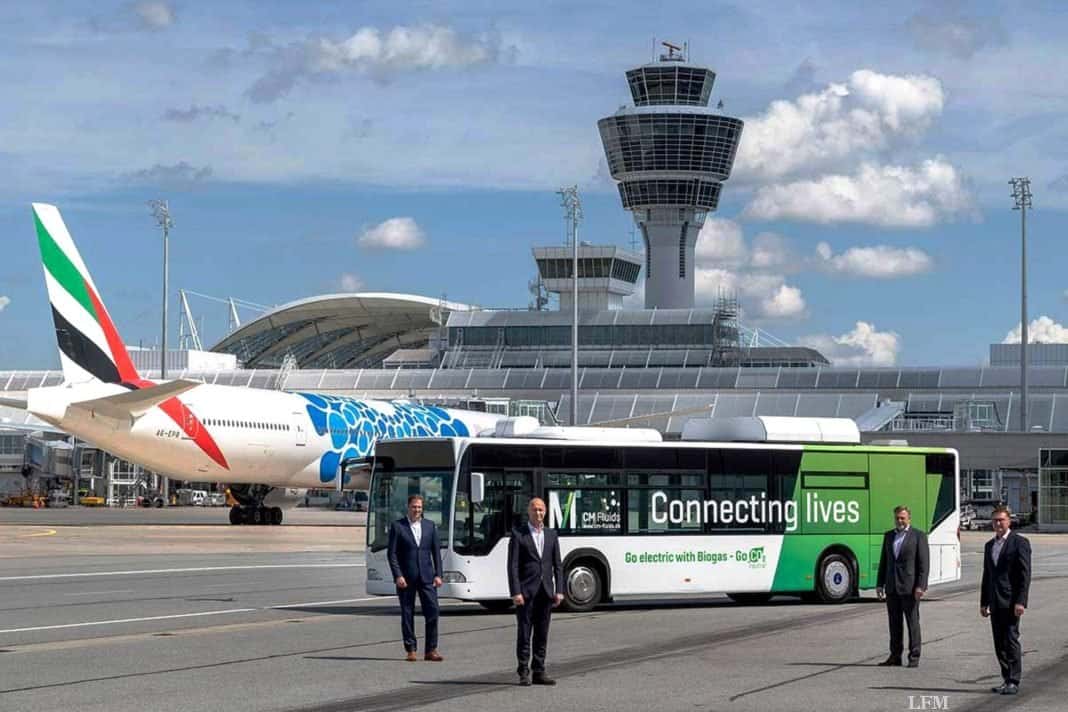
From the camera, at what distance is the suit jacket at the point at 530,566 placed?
16891 mm

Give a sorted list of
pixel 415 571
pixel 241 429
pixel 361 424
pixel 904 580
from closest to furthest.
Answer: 1. pixel 904 580
2. pixel 415 571
3. pixel 241 429
4. pixel 361 424

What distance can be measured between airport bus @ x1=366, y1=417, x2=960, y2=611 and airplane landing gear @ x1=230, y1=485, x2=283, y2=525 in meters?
36.3

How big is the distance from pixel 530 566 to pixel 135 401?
1611 inches

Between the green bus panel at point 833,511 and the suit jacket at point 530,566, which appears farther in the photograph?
the green bus panel at point 833,511

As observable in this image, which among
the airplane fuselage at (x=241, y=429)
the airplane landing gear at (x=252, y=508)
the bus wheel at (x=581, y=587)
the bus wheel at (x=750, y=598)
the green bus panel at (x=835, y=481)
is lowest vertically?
the bus wheel at (x=750, y=598)

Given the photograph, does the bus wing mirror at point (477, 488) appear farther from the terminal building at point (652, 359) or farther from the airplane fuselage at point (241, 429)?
the terminal building at point (652, 359)

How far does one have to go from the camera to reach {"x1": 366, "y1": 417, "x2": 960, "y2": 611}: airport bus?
25.7 meters

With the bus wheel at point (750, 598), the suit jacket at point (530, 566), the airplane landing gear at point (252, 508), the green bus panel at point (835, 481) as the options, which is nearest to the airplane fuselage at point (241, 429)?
the airplane landing gear at point (252, 508)

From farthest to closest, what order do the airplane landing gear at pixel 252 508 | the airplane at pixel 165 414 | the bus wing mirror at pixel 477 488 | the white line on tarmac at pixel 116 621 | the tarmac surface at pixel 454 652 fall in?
the airplane landing gear at pixel 252 508, the airplane at pixel 165 414, the bus wing mirror at pixel 477 488, the white line on tarmac at pixel 116 621, the tarmac surface at pixel 454 652

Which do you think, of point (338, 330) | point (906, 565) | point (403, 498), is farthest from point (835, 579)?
point (338, 330)

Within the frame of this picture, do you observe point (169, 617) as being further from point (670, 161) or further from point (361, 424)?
point (670, 161)

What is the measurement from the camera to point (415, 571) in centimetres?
1903

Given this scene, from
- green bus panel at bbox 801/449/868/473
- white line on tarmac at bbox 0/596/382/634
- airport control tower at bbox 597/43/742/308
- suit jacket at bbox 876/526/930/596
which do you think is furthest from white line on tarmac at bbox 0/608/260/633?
airport control tower at bbox 597/43/742/308

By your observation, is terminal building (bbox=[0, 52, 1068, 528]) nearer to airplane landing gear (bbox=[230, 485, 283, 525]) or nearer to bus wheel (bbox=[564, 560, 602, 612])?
airplane landing gear (bbox=[230, 485, 283, 525])
